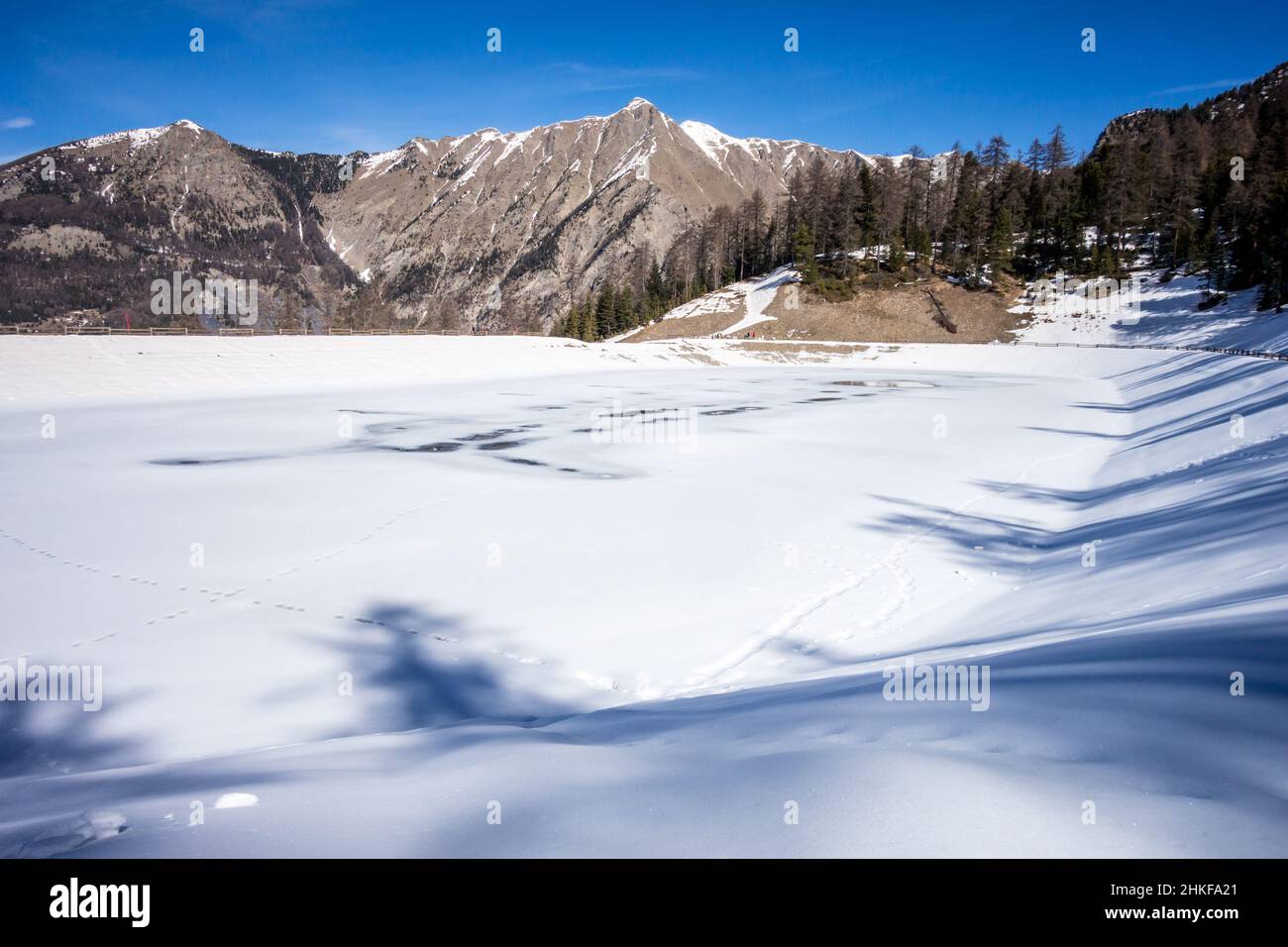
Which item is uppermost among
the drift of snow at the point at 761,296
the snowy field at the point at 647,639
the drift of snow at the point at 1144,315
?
the drift of snow at the point at 761,296

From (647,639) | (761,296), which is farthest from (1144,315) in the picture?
(647,639)

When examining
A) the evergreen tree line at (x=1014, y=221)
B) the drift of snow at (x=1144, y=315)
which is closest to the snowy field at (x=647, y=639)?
the drift of snow at (x=1144, y=315)

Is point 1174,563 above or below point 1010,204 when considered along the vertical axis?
below

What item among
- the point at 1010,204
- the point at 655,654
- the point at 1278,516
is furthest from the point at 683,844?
the point at 1010,204

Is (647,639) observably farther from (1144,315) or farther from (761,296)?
(761,296)

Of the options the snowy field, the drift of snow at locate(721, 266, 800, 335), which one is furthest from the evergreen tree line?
the snowy field

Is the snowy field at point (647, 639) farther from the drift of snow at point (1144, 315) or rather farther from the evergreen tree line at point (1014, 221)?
the evergreen tree line at point (1014, 221)

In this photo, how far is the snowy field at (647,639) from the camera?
259 cm

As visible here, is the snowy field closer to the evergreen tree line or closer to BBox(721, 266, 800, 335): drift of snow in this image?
BBox(721, 266, 800, 335): drift of snow

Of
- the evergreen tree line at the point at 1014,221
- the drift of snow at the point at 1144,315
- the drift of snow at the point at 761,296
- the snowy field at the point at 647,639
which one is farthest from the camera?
the drift of snow at the point at 761,296

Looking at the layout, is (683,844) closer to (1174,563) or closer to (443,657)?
(443,657)
